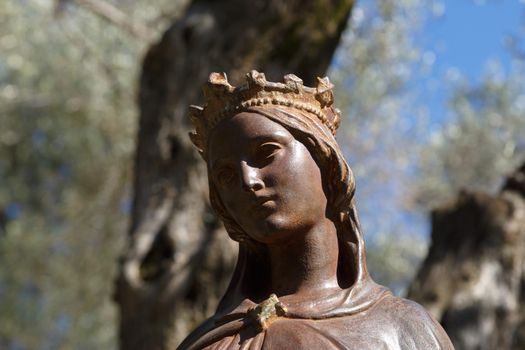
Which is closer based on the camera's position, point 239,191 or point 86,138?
point 239,191

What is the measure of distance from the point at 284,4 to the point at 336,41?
51 centimetres

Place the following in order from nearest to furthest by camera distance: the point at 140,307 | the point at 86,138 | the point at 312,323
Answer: the point at 312,323 < the point at 140,307 < the point at 86,138

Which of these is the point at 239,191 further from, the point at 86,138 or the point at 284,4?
the point at 86,138

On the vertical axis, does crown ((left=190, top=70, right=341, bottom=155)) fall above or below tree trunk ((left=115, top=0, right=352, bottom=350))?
below

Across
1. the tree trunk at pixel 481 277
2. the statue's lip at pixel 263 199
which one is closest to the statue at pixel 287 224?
the statue's lip at pixel 263 199

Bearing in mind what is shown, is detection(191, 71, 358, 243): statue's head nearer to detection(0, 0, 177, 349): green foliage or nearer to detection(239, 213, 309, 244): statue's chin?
detection(239, 213, 309, 244): statue's chin

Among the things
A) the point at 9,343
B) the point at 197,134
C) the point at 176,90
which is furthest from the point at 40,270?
the point at 197,134

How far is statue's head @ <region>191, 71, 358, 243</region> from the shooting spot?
4.00 metres

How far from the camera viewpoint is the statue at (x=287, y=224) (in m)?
3.84

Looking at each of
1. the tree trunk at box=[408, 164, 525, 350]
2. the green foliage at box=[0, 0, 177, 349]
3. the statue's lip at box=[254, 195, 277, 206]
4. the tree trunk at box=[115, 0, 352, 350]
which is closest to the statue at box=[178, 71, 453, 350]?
the statue's lip at box=[254, 195, 277, 206]

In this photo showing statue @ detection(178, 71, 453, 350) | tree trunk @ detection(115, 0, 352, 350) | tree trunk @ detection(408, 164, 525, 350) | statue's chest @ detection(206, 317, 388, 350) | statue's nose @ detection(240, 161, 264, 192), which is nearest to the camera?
statue's chest @ detection(206, 317, 388, 350)

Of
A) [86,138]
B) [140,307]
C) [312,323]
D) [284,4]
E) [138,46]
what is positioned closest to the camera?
[312,323]

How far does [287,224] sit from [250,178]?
200mm

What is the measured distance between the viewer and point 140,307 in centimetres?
838
